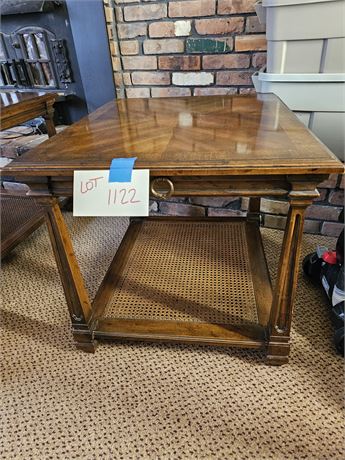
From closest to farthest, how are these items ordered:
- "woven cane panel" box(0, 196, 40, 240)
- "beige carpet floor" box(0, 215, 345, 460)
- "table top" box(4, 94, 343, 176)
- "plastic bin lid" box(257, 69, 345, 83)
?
"table top" box(4, 94, 343, 176) < "beige carpet floor" box(0, 215, 345, 460) < "plastic bin lid" box(257, 69, 345, 83) < "woven cane panel" box(0, 196, 40, 240)

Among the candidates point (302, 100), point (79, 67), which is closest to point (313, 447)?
point (302, 100)

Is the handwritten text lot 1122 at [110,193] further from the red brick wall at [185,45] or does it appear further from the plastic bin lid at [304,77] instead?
the red brick wall at [185,45]

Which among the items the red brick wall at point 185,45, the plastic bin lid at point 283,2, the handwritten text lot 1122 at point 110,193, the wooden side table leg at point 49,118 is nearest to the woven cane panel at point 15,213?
the wooden side table leg at point 49,118

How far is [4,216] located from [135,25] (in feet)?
3.36

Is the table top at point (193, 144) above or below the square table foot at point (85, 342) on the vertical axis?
above

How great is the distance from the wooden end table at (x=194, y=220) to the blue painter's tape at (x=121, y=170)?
0.02 meters

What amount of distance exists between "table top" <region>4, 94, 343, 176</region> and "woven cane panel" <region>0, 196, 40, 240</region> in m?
0.69

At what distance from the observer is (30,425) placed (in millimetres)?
754

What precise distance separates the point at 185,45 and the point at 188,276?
37.0 inches

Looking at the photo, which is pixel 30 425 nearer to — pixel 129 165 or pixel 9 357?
pixel 9 357

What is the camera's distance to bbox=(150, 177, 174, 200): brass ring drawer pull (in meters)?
0.64

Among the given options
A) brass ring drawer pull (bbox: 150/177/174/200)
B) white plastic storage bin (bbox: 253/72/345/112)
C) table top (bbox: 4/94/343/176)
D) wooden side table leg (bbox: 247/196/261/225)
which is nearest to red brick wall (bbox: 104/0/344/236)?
wooden side table leg (bbox: 247/196/261/225)

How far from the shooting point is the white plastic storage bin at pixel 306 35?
2.77ft

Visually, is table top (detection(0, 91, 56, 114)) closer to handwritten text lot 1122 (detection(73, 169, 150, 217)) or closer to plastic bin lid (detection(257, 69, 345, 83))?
handwritten text lot 1122 (detection(73, 169, 150, 217))
